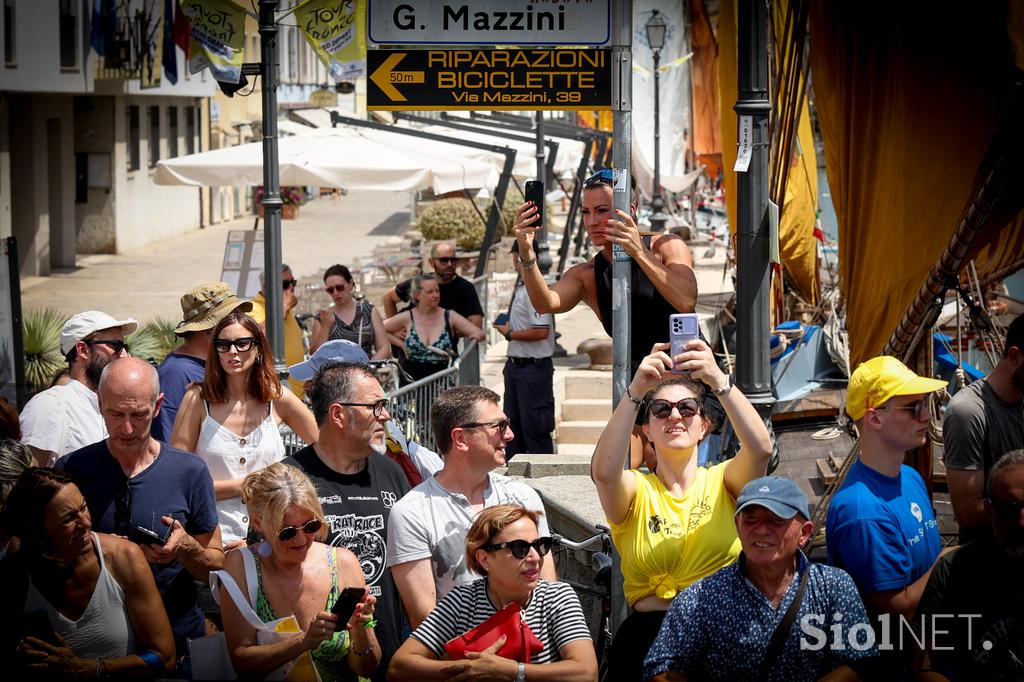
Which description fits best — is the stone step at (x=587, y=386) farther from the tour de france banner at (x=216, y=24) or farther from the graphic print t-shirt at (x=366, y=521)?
the graphic print t-shirt at (x=366, y=521)

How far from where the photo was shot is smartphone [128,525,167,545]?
14.5ft

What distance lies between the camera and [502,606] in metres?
4.21

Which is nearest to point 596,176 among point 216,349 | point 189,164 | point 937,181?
point 216,349

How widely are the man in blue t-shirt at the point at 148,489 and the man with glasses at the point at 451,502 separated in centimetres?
71

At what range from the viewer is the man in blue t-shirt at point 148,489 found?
468 centimetres

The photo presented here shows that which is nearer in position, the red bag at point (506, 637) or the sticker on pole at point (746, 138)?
the red bag at point (506, 637)

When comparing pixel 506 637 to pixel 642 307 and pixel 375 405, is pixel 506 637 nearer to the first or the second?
pixel 375 405

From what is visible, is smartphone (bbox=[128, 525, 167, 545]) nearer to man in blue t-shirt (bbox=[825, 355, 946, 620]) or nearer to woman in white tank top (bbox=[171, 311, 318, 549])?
woman in white tank top (bbox=[171, 311, 318, 549])

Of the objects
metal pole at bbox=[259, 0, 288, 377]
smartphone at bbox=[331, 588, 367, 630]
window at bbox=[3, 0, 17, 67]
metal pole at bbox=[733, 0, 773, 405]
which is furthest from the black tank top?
window at bbox=[3, 0, 17, 67]

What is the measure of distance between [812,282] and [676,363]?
13.3 m

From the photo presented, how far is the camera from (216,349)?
5.51 meters

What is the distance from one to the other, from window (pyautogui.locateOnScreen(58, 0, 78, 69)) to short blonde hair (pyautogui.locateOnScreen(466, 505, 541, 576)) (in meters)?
26.0

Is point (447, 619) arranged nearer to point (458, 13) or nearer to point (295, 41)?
point (458, 13)

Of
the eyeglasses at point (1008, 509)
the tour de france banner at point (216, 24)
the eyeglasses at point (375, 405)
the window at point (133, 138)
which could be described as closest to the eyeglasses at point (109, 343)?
the eyeglasses at point (375, 405)
